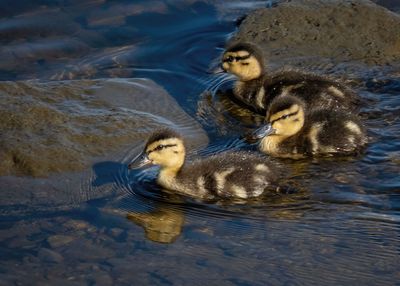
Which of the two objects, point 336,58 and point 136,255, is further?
point 336,58

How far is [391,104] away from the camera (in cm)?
624

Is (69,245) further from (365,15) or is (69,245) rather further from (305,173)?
(365,15)

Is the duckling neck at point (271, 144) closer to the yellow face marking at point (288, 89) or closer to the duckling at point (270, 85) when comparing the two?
the duckling at point (270, 85)

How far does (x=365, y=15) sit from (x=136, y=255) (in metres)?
4.32

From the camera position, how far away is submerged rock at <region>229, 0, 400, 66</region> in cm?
731

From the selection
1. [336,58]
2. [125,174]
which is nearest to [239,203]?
[125,174]

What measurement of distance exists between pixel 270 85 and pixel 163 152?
5.51 feet

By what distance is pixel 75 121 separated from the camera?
5969mm

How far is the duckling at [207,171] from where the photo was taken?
505 cm

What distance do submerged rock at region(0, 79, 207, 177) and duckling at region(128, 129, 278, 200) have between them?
54cm

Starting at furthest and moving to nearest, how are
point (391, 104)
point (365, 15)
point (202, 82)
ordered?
1. point (365, 15)
2. point (202, 82)
3. point (391, 104)

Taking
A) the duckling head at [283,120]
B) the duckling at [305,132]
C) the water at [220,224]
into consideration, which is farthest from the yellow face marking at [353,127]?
the duckling head at [283,120]

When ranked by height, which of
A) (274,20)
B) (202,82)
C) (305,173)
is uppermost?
(274,20)

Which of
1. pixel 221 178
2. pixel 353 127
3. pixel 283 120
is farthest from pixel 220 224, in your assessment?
pixel 353 127
